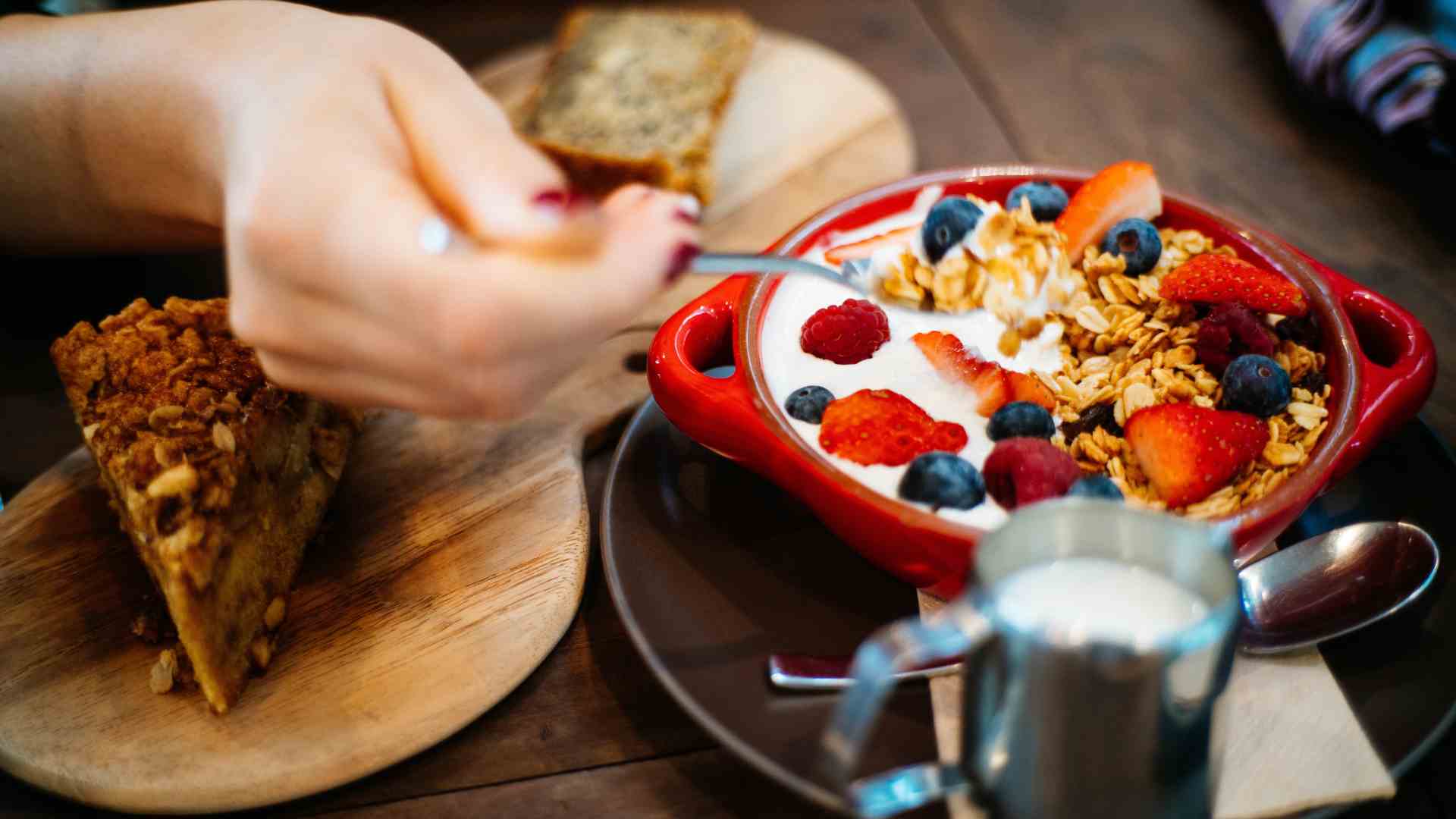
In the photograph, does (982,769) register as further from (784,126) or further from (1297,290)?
(784,126)

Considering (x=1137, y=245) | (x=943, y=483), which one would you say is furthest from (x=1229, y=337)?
(x=943, y=483)

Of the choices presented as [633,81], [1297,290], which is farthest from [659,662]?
[633,81]

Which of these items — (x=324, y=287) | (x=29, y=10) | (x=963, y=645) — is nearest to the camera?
(x=963, y=645)

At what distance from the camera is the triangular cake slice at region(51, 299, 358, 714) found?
3.48 feet

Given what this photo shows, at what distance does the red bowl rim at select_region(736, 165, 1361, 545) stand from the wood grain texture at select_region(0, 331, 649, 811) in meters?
0.27

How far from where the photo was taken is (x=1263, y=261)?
4.21ft

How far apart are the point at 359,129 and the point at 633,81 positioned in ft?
3.72

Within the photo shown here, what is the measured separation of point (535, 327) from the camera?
0.87 meters

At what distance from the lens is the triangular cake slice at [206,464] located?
1.06 m

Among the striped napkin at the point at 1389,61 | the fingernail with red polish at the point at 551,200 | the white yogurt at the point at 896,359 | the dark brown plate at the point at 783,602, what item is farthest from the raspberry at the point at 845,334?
the striped napkin at the point at 1389,61

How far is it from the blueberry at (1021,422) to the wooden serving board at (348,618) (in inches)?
18.1

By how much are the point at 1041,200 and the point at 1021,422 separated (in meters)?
0.38

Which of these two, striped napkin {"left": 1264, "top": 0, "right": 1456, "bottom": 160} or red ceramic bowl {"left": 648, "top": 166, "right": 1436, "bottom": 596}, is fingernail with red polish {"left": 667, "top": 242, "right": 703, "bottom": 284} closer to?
red ceramic bowl {"left": 648, "top": 166, "right": 1436, "bottom": 596}

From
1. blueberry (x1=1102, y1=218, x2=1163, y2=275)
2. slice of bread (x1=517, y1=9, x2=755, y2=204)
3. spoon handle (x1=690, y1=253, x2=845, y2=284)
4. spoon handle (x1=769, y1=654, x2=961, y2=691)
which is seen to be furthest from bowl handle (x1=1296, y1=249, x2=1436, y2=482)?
slice of bread (x1=517, y1=9, x2=755, y2=204)
